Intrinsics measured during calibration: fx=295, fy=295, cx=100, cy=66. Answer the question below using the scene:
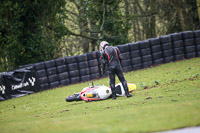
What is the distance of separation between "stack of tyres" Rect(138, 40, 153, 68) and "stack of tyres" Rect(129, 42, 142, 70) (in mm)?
224

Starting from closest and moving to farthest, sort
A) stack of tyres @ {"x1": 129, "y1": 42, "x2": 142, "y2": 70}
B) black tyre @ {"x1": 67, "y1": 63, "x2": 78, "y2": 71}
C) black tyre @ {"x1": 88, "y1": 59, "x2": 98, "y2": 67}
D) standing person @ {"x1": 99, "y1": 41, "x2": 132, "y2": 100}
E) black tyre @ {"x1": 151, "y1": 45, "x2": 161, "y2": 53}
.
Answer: standing person @ {"x1": 99, "y1": 41, "x2": 132, "y2": 100}
black tyre @ {"x1": 67, "y1": 63, "x2": 78, "y2": 71}
black tyre @ {"x1": 88, "y1": 59, "x2": 98, "y2": 67}
stack of tyres @ {"x1": 129, "y1": 42, "x2": 142, "y2": 70}
black tyre @ {"x1": 151, "y1": 45, "x2": 161, "y2": 53}

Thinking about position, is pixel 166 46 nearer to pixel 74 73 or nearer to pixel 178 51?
pixel 178 51

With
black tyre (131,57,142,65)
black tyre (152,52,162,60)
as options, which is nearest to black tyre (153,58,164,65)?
black tyre (152,52,162,60)

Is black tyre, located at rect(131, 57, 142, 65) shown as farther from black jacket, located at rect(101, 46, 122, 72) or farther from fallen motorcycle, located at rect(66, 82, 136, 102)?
black jacket, located at rect(101, 46, 122, 72)

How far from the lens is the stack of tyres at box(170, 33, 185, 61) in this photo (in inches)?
824

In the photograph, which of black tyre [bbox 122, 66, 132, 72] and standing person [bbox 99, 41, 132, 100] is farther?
black tyre [bbox 122, 66, 132, 72]

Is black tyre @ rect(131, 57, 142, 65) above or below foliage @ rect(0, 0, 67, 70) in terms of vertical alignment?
below

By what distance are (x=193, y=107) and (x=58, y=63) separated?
1386 centimetres

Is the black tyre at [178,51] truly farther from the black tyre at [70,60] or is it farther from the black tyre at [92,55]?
the black tyre at [70,60]

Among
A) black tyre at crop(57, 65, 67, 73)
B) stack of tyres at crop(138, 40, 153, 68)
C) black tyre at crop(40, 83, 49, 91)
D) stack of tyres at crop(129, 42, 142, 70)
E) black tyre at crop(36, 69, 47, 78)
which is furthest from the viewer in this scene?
stack of tyres at crop(138, 40, 153, 68)

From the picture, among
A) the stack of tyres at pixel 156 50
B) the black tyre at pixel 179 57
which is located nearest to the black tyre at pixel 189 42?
the black tyre at pixel 179 57

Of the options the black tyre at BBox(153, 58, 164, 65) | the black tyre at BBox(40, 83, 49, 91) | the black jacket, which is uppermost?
the black jacket

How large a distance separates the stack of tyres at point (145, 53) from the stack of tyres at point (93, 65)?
3.26 m

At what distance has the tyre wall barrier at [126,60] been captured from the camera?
19.9 metres
